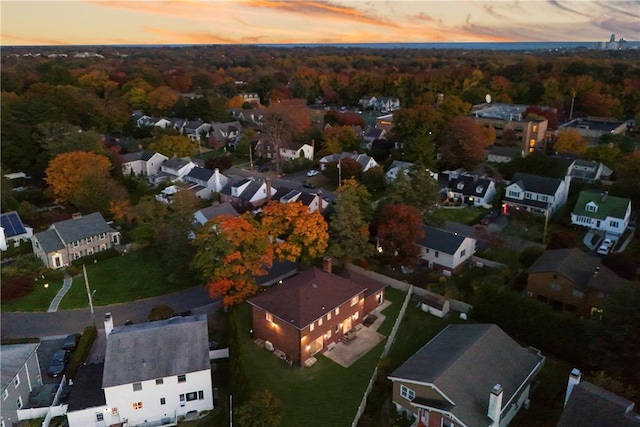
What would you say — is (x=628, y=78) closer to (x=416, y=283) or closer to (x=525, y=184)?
(x=525, y=184)

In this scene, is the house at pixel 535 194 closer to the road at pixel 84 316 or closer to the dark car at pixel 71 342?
the road at pixel 84 316

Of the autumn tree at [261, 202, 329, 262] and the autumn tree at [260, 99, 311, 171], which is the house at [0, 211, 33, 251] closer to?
the autumn tree at [261, 202, 329, 262]

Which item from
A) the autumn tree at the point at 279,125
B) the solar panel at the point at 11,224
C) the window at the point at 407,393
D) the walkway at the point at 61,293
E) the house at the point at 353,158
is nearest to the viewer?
the window at the point at 407,393

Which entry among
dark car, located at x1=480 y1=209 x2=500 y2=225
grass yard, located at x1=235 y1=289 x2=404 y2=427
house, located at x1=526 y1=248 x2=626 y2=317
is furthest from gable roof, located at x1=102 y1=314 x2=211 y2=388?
dark car, located at x1=480 y1=209 x2=500 y2=225

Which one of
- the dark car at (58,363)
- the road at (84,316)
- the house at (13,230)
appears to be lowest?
the road at (84,316)

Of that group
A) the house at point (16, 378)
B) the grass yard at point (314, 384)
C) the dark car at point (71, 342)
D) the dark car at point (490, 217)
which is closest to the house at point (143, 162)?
the dark car at point (71, 342)

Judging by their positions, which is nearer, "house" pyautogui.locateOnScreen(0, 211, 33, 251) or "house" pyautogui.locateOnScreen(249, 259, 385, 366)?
"house" pyautogui.locateOnScreen(249, 259, 385, 366)

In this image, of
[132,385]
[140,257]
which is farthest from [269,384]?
[140,257]
